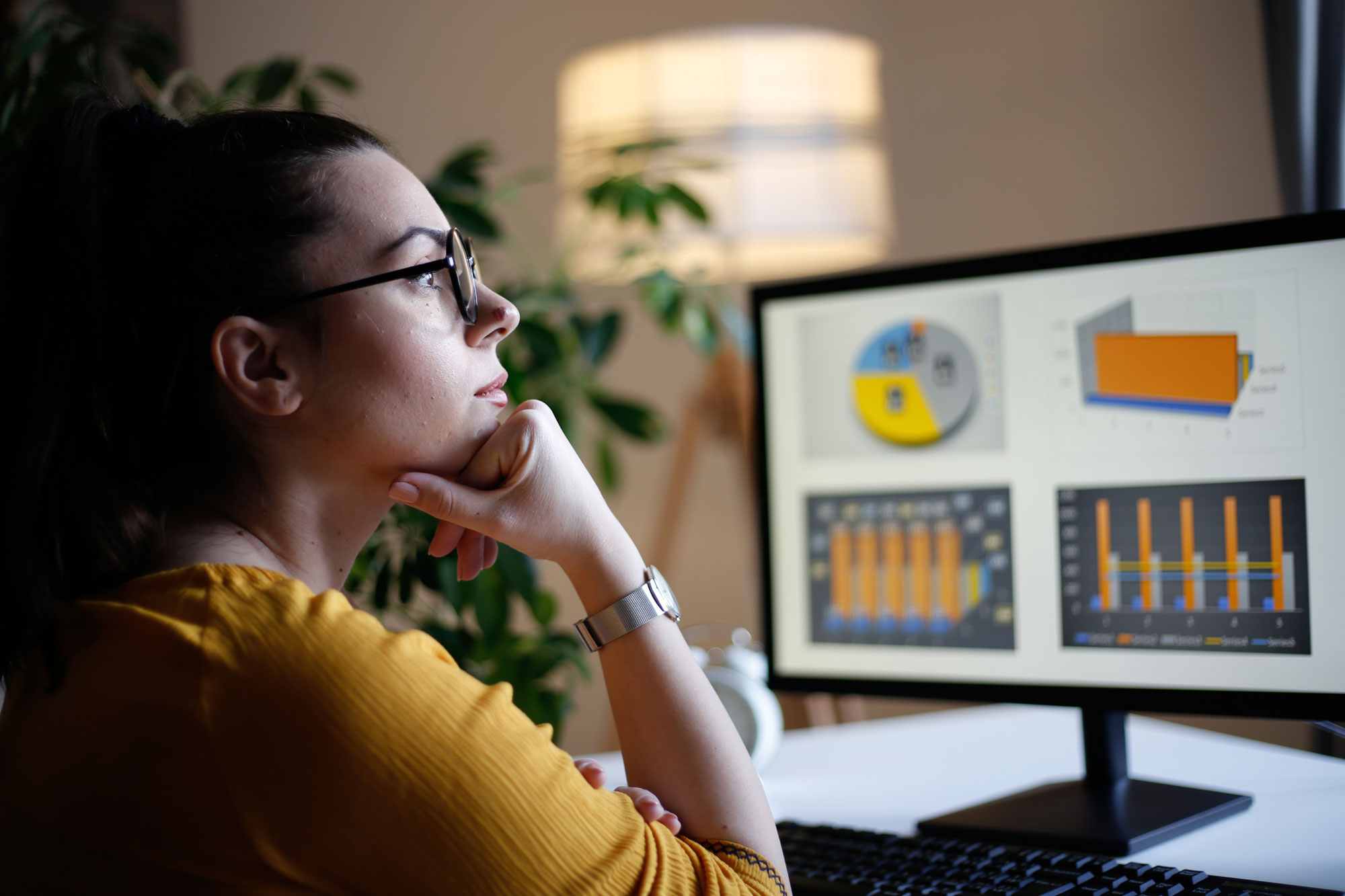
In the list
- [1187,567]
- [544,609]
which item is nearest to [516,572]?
[544,609]

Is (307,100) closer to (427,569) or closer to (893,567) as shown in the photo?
(427,569)

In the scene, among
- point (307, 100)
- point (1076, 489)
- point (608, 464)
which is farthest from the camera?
point (608, 464)

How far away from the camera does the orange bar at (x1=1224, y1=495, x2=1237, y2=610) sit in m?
0.92

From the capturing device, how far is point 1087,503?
0.98 metres

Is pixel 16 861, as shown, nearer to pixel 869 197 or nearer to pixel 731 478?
pixel 869 197

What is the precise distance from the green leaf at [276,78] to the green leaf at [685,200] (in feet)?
1.75

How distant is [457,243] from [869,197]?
1.23 metres

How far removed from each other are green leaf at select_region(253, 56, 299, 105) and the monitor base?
3.90ft

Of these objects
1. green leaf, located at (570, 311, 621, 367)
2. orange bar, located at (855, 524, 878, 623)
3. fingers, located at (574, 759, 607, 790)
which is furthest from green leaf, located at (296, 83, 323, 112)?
fingers, located at (574, 759, 607, 790)

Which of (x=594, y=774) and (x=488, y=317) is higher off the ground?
(x=488, y=317)

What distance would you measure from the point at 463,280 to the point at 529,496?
16cm

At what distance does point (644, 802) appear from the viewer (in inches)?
28.8

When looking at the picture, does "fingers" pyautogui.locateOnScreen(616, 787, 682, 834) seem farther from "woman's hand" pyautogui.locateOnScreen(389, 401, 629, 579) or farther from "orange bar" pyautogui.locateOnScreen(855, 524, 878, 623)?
"orange bar" pyautogui.locateOnScreen(855, 524, 878, 623)

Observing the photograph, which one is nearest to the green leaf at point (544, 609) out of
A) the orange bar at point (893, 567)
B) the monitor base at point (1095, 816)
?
the orange bar at point (893, 567)
